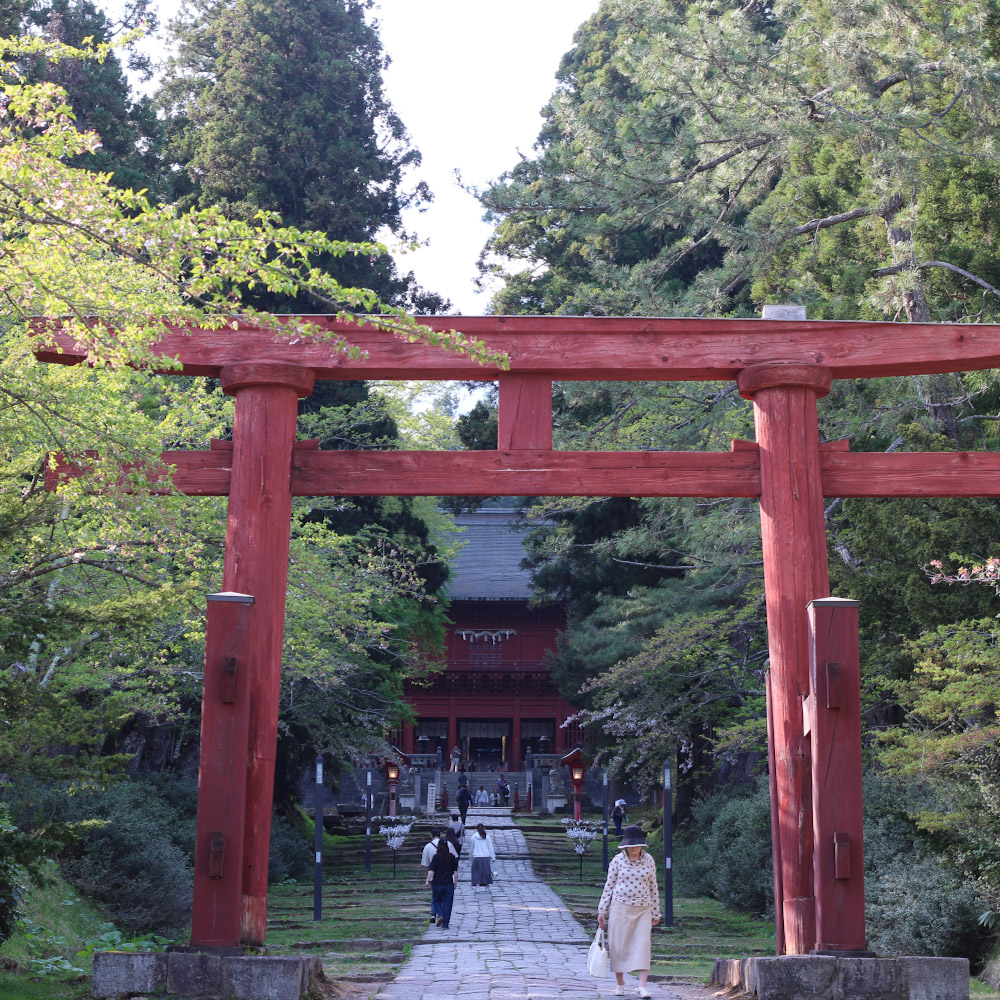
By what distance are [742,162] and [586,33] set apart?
564 inches

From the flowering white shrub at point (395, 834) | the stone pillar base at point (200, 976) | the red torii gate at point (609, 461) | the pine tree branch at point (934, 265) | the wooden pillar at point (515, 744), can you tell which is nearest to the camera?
the stone pillar base at point (200, 976)

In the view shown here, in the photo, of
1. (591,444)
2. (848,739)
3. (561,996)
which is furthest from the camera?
(591,444)

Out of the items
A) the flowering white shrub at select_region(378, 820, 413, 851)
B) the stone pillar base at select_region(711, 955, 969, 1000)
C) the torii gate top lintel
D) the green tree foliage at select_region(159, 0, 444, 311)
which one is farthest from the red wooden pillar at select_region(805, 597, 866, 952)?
the green tree foliage at select_region(159, 0, 444, 311)

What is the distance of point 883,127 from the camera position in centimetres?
1366

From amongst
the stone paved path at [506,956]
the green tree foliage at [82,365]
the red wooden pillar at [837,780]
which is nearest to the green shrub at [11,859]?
the green tree foliage at [82,365]

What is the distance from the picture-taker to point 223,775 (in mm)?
7105

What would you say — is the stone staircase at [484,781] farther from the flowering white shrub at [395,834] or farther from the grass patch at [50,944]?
the grass patch at [50,944]

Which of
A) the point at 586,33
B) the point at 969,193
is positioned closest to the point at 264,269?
the point at 969,193

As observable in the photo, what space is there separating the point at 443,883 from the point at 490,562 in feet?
101

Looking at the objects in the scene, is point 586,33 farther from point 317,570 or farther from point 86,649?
point 86,649

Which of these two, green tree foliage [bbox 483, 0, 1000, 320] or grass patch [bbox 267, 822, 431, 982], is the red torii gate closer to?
grass patch [bbox 267, 822, 431, 982]

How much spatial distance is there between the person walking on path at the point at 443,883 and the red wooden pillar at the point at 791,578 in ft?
22.3

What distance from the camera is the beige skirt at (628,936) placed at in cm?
846

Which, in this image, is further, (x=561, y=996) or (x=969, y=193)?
(x=969, y=193)
